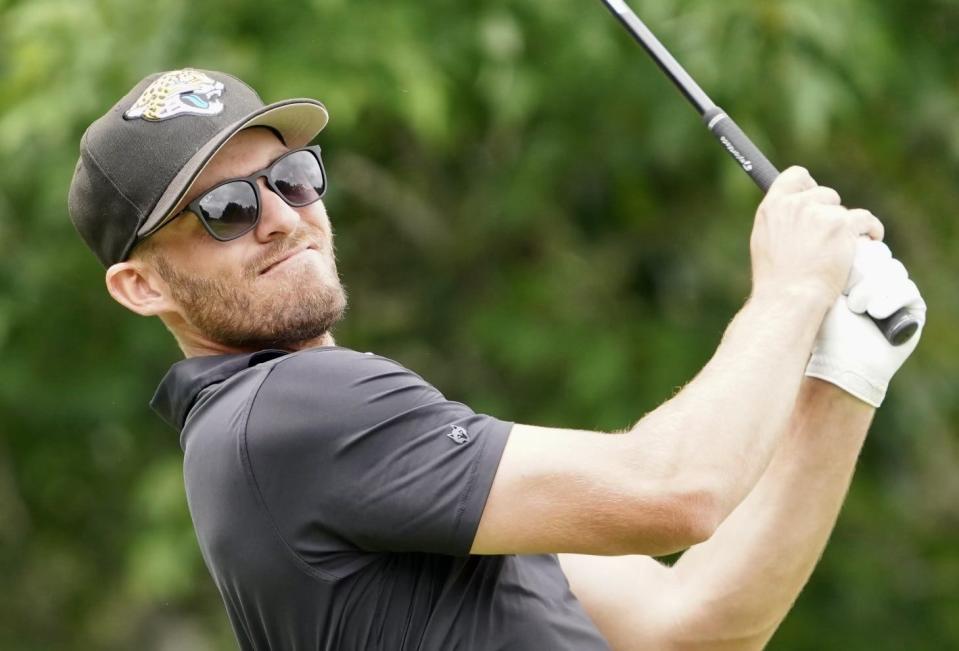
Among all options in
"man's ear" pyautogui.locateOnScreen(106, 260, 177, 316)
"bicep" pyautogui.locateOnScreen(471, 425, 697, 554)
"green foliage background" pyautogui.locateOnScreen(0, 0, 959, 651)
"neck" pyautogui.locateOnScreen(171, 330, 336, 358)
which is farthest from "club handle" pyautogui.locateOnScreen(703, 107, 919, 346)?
"green foliage background" pyautogui.locateOnScreen(0, 0, 959, 651)

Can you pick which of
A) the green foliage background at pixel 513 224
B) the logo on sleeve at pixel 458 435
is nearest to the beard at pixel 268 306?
the logo on sleeve at pixel 458 435

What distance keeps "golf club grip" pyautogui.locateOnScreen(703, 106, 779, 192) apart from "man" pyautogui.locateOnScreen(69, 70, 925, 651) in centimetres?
13

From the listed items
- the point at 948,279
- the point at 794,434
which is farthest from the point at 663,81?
the point at 794,434

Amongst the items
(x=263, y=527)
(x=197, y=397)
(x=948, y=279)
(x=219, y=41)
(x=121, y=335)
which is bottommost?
(x=948, y=279)

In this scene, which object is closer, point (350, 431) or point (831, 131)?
point (350, 431)

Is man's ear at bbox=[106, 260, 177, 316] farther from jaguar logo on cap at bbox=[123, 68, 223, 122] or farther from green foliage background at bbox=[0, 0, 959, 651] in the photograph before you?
green foliage background at bbox=[0, 0, 959, 651]

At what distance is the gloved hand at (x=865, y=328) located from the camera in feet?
8.54

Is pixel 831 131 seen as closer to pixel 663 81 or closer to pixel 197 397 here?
pixel 663 81

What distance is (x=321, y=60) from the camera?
556 centimetres

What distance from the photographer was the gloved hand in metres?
2.60

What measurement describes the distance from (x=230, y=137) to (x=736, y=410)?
1007 mm

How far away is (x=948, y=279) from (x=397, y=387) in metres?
5.63

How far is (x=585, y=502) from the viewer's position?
2.34m

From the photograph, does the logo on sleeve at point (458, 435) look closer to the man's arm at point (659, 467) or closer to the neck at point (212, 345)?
the man's arm at point (659, 467)
